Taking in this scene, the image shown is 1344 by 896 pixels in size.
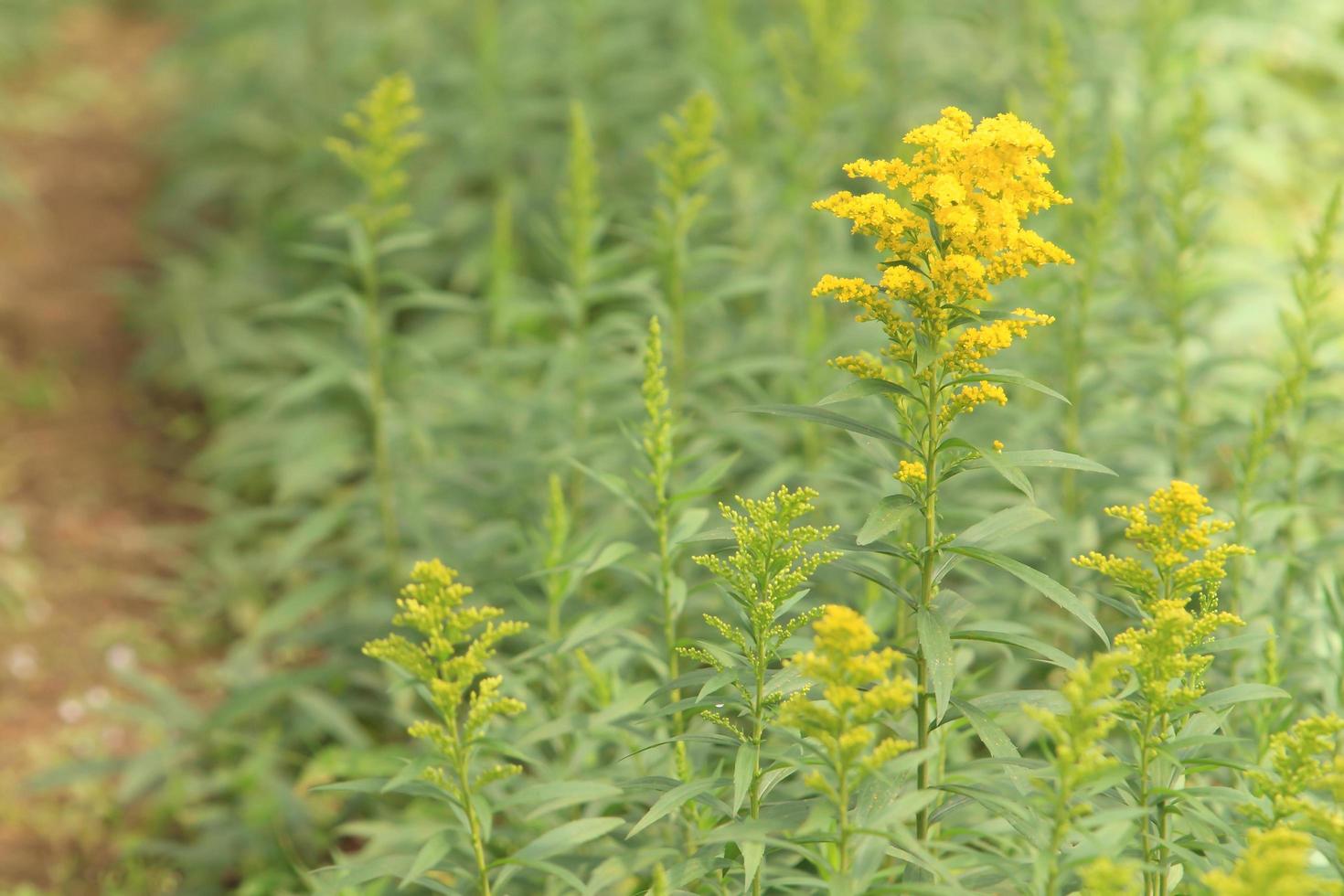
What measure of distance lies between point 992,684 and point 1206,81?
414 cm

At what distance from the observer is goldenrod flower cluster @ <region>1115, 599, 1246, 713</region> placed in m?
2.23

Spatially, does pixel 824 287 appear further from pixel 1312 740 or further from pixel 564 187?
pixel 564 187

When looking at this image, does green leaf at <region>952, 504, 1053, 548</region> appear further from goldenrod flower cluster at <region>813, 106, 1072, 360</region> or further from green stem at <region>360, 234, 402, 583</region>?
green stem at <region>360, 234, 402, 583</region>

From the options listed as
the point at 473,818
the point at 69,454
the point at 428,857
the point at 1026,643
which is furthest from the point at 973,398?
the point at 69,454

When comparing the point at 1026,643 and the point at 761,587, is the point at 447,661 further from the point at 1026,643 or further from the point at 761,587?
the point at 1026,643

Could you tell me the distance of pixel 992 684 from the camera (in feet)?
12.2

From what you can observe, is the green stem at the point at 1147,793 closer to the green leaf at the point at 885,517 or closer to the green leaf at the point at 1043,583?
the green leaf at the point at 1043,583

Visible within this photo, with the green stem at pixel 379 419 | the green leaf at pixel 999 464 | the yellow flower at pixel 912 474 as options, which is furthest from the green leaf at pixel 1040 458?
the green stem at pixel 379 419

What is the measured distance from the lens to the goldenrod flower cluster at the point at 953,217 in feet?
7.57

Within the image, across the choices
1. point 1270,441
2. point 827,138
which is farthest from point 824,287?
point 827,138

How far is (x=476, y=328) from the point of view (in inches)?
230

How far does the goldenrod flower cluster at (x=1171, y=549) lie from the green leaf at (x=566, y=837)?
959mm

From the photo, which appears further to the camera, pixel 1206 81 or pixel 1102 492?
pixel 1206 81

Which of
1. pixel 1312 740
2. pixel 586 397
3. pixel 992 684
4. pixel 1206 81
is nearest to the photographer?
pixel 1312 740
